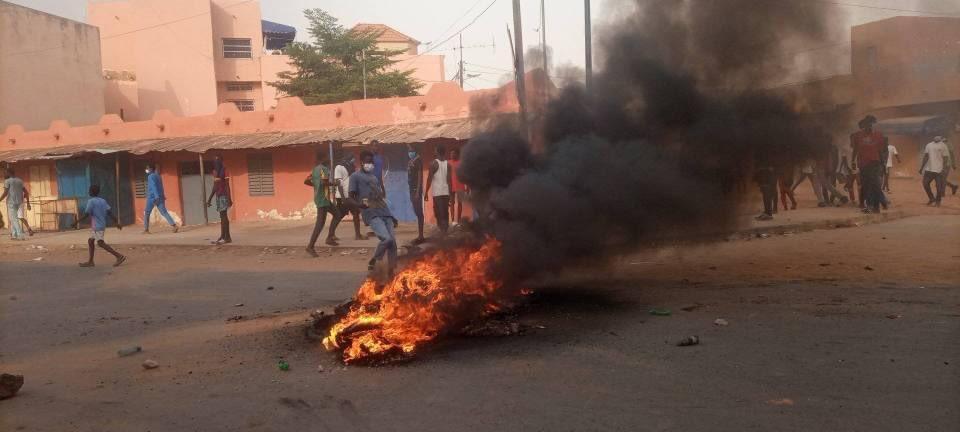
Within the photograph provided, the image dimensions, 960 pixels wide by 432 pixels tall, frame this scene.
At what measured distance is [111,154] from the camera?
67.8 ft

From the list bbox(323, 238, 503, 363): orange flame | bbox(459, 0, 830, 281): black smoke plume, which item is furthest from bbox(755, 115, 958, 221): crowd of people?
bbox(323, 238, 503, 363): orange flame

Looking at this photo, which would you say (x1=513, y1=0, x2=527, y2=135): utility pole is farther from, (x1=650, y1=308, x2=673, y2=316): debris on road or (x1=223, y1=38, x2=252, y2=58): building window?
(x1=223, y1=38, x2=252, y2=58): building window

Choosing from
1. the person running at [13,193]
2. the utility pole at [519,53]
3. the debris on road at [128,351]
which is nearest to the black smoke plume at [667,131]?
→ the utility pole at [519,53]

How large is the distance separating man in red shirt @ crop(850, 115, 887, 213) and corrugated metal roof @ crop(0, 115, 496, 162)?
660cm

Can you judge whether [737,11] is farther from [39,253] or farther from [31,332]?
[39,253]

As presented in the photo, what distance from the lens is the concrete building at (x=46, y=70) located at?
24.0m

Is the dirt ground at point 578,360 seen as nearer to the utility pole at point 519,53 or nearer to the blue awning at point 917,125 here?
the utility pole at point 519,53

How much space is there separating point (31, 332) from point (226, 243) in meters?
6.74

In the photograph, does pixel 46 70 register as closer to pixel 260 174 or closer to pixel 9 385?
pixel 260 174

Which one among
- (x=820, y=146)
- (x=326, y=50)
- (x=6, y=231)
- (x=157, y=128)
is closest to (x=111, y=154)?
(x=157, y=128)

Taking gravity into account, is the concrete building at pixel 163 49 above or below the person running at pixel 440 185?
above

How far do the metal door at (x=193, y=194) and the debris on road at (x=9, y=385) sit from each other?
642 inches

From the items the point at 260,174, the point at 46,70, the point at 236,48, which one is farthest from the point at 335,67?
the point at 260,174

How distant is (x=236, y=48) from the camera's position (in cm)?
3512
